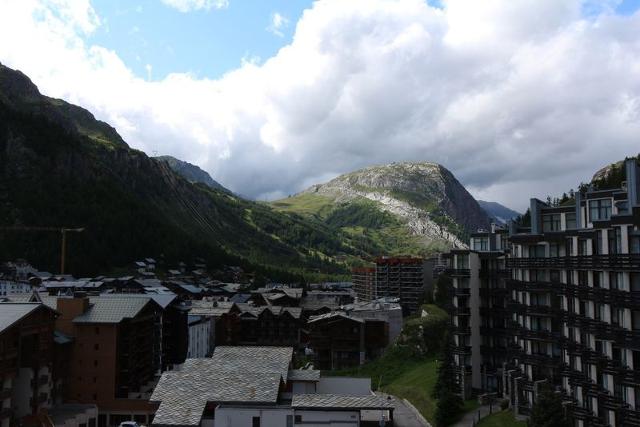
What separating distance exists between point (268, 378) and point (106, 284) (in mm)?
103774

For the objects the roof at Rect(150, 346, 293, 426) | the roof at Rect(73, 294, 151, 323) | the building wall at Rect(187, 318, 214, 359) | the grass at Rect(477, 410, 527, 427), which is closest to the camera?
the grass at Rect(477, 410, 527, 427)

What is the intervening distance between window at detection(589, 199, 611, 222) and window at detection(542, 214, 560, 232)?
957cm

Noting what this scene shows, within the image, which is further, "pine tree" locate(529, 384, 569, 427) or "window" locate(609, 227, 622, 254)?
"pine tree" locate(529, 384, 569, 427)

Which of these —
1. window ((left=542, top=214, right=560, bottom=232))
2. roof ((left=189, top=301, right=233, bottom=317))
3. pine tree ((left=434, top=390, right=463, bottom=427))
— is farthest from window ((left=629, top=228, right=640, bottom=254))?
roof ((left=189, top=301, right=233, bottom=317))

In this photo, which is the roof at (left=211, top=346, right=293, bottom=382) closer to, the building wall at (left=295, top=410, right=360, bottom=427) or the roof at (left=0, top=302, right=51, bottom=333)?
the building wall at (left=295, top=410, right=360, bottom=427)

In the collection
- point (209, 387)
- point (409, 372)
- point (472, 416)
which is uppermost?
point (209, 387)

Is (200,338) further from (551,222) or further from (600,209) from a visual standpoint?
(600,209)

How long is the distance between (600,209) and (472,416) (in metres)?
25.6

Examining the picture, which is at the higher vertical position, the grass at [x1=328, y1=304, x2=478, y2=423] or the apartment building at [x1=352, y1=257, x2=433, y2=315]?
the apartment building at [x1=352, y1=257, x2=433, y2=315]

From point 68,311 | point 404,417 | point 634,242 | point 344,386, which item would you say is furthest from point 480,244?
point 68,311

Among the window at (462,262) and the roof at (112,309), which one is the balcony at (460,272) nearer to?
the window at (462,262)

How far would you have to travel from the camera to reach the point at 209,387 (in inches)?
2311

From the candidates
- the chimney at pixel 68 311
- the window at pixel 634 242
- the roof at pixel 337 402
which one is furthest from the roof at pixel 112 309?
the window at pixel 634 242

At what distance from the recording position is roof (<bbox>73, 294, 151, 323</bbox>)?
7331 centimetres
